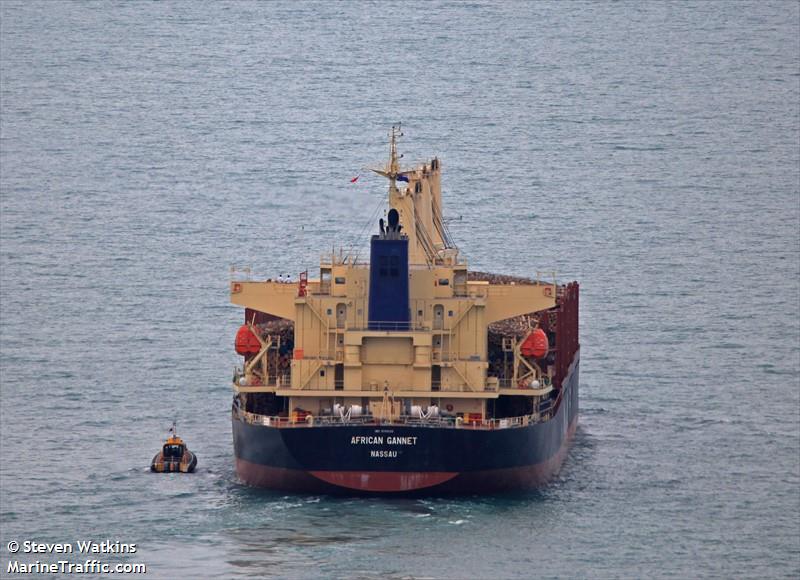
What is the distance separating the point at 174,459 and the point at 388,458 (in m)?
10.2

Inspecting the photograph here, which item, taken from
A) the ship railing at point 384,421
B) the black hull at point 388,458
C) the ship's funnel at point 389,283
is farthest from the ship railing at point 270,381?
the ship's funnel at point 389,283

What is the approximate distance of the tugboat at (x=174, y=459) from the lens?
354ft

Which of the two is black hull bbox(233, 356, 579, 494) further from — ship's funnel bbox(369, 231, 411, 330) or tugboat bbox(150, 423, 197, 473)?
ship's funnel bbox(369, 231, 411, 330)

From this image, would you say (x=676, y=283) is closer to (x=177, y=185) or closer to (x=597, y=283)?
(x=597, y=283)

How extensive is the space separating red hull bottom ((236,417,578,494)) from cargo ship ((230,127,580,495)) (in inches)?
1.4

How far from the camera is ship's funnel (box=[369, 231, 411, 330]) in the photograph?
105 m

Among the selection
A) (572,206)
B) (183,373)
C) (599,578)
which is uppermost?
(572,206)

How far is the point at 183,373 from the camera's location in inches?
5054

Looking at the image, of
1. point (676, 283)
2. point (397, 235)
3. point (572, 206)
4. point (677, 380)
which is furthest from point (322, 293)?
point (572, 206)

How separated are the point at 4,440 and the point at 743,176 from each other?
87820 mm

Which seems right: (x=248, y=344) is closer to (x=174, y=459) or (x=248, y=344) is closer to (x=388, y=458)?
(x=174, y=459)

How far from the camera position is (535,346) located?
107562mm

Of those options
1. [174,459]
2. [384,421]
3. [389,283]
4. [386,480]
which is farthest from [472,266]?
[386,480]

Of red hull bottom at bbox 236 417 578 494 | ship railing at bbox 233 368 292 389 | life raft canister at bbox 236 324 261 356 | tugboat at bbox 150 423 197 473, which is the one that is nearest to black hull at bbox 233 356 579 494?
red hull bottom at bbox 236 417 578 494
